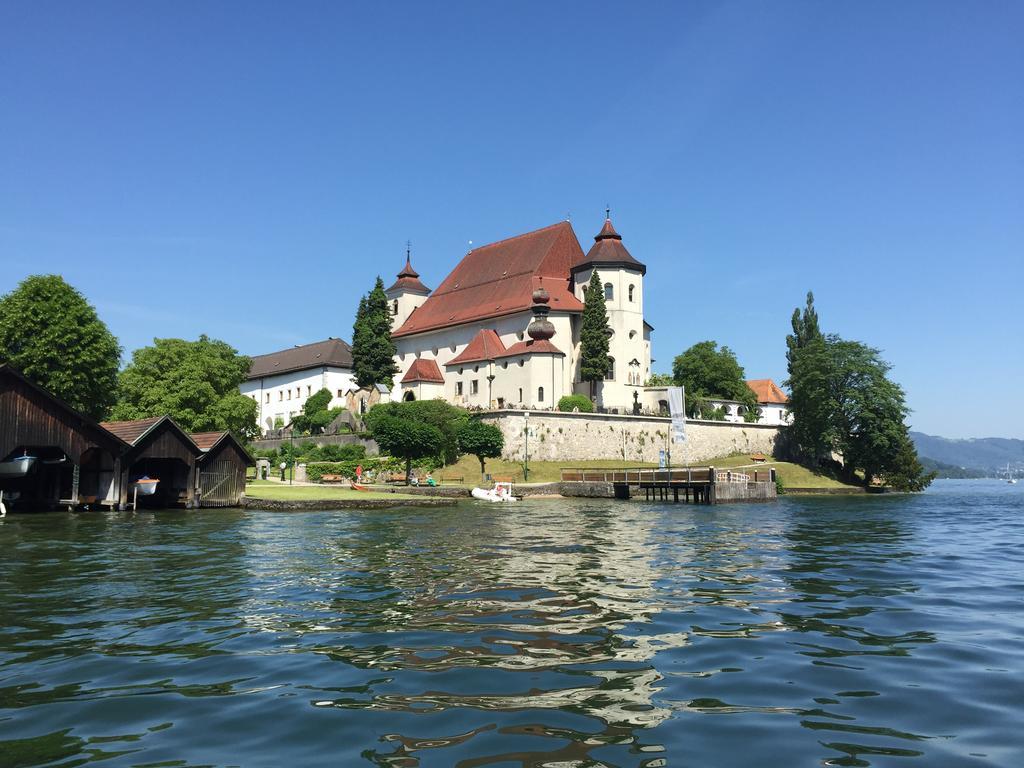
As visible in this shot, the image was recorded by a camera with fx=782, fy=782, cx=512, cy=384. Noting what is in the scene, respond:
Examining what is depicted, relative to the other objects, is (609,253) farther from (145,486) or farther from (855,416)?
(145,486)

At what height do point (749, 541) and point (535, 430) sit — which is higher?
point (535, 430)

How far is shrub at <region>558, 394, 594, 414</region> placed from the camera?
75.1m

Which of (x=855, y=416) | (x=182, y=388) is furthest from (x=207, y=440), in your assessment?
(x=855, y=416)

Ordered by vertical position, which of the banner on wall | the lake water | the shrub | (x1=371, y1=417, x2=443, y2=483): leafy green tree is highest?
the shrub

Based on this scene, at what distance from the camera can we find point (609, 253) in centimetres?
8344

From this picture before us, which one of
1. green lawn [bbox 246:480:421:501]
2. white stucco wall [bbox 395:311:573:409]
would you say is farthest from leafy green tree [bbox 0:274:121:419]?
white stucco wall [bbox 395:311:573:409]

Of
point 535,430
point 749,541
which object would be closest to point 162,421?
point 749,541

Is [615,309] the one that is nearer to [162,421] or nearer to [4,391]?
[162,421]

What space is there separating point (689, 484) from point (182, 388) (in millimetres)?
37661

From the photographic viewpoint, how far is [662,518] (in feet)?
120

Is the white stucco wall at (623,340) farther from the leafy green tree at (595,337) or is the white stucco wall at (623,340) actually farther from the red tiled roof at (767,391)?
the red tiled roof at (767,391)

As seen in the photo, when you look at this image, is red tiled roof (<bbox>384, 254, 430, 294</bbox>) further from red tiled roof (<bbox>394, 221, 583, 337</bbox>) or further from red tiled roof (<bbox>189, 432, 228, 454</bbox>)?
red tiled roof (<bbox>189, 432, 228, 454</bbox>)

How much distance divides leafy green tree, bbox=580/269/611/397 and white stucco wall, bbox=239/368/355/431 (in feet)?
110

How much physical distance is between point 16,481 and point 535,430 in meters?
42.6
